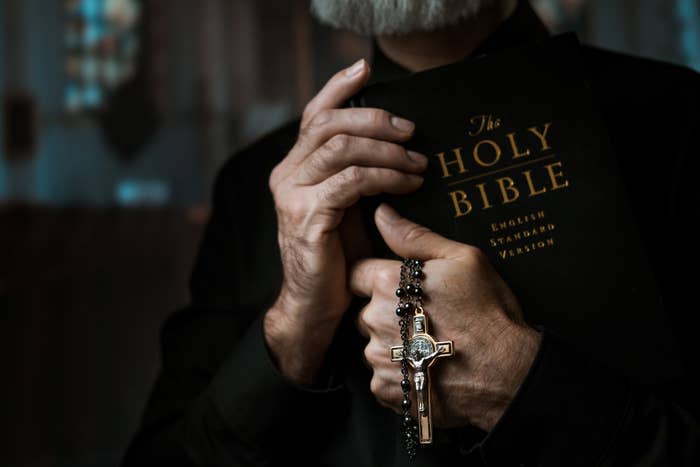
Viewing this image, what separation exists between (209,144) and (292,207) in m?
2.84

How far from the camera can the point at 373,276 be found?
33.0 inches

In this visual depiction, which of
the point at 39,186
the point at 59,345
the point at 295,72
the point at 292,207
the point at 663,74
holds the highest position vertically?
the point at 295,72

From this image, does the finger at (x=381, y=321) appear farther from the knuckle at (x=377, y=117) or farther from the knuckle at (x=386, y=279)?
the knuckle at (x=377, y=117)

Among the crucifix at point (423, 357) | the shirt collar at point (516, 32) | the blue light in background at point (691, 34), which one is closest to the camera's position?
the crucifix at point (423, 357)

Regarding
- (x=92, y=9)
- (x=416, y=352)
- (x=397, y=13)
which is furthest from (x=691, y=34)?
(x=92, y=9)

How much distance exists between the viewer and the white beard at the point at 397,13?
921mm

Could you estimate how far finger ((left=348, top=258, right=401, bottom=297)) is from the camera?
0.81m

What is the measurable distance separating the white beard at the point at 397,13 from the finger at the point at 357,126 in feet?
0.54

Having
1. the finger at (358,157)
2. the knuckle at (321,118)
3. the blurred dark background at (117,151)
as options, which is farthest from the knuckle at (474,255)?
the blurred dark background at (117,151)

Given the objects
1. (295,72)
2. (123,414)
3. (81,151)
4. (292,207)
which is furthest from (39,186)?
(292,207)

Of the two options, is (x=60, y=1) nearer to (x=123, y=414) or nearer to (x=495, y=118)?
(x=123, y=414)

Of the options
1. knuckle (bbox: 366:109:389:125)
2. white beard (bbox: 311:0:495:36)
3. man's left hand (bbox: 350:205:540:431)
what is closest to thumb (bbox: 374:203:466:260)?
man's left hand (bbox: 350:205:540:431)

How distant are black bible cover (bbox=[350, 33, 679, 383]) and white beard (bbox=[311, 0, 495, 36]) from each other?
0.48 feet

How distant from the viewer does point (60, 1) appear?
10.4 feet
